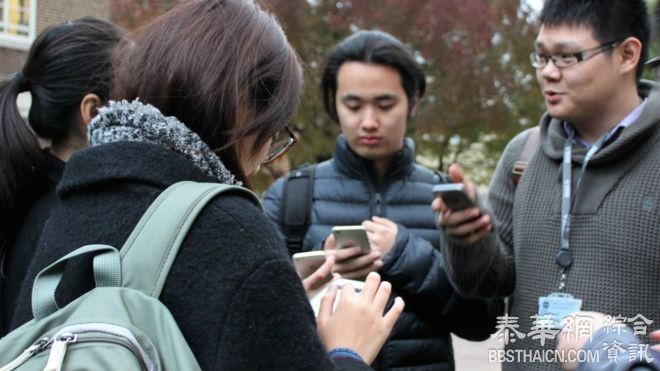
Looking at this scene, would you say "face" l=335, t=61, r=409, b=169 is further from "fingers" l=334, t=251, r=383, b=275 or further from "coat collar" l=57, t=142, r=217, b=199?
"coat collar" l=57, t=142, r=217, b=199

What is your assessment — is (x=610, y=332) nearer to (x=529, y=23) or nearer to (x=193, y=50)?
(x=193, y=50)

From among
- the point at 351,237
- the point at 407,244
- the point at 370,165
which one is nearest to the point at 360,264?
the point at 351,237

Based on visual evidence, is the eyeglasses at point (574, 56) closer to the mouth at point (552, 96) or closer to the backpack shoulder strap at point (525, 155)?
the mouth at point (552, 96)

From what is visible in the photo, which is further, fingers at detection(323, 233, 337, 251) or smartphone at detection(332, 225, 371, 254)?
fingers at detection(323, 233, 337, 251)

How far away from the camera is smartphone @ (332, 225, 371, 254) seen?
245cm

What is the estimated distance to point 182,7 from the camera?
5.43 ft

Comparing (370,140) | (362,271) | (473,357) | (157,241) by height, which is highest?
(157,241)

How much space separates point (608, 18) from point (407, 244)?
1122 mm

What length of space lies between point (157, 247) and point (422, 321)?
1803 mm

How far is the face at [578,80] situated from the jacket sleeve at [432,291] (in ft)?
2.47

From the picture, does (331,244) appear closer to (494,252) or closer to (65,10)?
(494,252)

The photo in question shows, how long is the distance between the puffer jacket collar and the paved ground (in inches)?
203

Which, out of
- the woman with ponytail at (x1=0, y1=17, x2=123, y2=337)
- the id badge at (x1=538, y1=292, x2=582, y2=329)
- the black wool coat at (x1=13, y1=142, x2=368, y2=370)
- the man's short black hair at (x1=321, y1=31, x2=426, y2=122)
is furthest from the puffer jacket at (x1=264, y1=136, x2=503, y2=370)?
the black wool coat at (x1=13, y1=142, x2=368, y2=370)

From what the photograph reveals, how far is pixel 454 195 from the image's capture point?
238 cm
